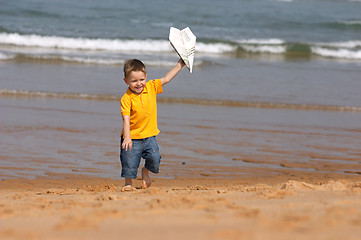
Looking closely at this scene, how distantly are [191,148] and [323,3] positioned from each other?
3133cm

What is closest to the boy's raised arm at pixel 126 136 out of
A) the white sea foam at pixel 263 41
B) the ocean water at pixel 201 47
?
the ocean water at pixel 201 47

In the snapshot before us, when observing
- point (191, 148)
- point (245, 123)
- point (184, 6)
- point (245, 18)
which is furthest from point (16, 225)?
point (184, 6)

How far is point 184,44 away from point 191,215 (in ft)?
7.34

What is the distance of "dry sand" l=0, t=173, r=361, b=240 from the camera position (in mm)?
2674

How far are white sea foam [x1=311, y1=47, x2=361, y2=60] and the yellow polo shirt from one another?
1572 cm

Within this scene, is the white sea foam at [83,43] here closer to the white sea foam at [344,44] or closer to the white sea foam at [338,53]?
the white sea foam at [338,53]

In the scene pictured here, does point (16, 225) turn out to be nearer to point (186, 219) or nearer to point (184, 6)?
point (186, 219)

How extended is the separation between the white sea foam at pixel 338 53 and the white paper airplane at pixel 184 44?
15.5 metres

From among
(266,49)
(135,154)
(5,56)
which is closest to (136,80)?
(135,154)

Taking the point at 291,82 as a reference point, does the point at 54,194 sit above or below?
below

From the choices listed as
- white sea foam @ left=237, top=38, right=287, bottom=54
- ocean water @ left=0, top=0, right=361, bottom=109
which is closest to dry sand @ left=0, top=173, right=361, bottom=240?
ocean water @ left=0, top=0, right=361, bottom=109

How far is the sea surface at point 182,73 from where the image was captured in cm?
758

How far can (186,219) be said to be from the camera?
3.04 m

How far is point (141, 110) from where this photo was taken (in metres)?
4.89
